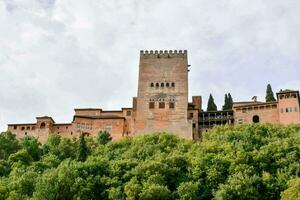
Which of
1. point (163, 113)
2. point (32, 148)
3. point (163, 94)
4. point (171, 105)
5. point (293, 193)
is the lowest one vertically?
point (293, 193)

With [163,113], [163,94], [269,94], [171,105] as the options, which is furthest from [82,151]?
[269,94]

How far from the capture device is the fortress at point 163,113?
8250 centimetres

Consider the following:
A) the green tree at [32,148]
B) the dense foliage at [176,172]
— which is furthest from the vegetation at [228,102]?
the green tree at [32,148]

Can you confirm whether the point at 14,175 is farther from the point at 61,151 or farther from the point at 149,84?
the point at 149,84

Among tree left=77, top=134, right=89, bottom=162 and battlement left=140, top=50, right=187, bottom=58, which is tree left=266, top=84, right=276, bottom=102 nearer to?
battlement left=140, top=50, right=187, bottom=58

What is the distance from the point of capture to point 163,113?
8350 cm

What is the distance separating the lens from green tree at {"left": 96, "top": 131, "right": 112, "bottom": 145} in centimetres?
8081

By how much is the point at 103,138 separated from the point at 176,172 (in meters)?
24.2

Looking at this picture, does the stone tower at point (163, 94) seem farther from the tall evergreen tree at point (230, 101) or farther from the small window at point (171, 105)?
the tall evergreen tree at point (230, 101)

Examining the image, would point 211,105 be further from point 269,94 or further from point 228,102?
point 269,94

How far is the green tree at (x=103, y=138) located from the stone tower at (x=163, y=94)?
4137mm

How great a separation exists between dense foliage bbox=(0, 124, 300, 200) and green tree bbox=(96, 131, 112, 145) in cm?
871

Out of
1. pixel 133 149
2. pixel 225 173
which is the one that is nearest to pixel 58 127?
pixel 133 149

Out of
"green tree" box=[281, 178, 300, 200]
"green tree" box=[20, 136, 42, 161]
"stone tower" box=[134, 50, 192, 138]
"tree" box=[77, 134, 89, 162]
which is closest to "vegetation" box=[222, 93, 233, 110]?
"stone tower" box=[134, 50, 192, 138]
